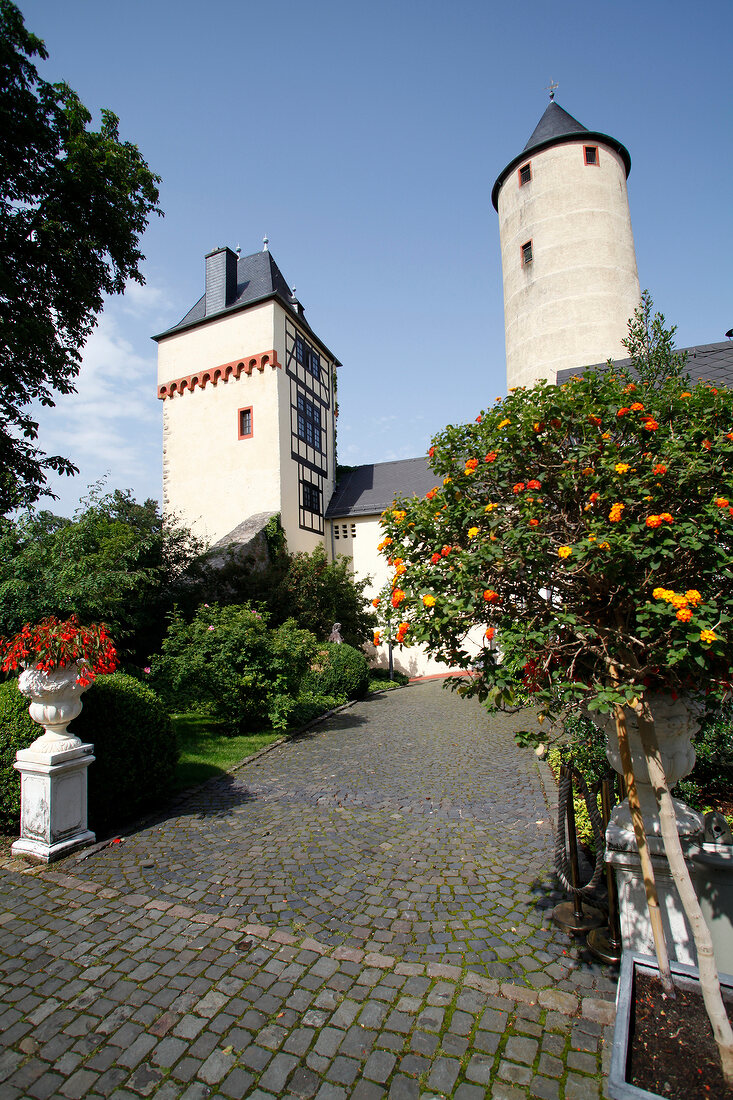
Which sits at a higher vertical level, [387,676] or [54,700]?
[54,700]

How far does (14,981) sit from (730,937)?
3.83m

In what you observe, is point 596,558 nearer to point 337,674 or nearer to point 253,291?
point 337,674

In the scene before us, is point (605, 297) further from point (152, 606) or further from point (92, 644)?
point (92, 644)

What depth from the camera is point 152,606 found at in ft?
45.1

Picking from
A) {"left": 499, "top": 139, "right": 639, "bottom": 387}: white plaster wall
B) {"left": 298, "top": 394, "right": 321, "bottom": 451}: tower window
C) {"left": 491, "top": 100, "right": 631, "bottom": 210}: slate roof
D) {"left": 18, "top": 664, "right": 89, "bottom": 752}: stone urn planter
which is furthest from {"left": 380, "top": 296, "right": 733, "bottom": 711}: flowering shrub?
{"left": 491, "top": 100, "right": 631, "bottom": 210}: slate roof

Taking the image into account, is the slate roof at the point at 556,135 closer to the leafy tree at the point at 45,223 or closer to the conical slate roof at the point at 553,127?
the conical slate roof at the point at 553,127

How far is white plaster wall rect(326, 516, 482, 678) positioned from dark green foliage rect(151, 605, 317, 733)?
10.2m

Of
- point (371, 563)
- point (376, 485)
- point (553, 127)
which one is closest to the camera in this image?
point (553, 127)

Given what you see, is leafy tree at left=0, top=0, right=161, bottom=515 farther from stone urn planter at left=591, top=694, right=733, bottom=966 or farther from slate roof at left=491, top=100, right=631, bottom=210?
slate roof at left=491, top=100, right=631, bottom=210

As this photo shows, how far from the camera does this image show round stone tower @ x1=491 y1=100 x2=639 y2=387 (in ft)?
54.5

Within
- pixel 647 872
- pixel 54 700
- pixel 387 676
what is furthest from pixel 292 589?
pixel 647 872

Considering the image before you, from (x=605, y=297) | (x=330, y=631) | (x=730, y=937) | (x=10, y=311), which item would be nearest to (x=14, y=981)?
(x=730, y=937)

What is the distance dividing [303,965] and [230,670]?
243 inches

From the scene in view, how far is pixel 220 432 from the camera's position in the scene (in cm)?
1981
